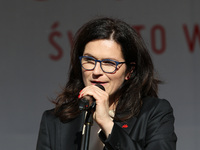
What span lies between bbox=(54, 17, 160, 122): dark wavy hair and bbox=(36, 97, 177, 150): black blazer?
0.05 meters

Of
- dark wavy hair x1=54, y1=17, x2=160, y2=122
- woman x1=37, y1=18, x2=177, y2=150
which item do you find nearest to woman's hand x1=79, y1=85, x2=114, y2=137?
woman x1=37, y1=18, x2=177, y2=150

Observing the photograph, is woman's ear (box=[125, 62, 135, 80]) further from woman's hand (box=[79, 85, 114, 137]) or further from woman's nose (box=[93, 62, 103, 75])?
woman's hand (box=[79, 85, 114, 137])

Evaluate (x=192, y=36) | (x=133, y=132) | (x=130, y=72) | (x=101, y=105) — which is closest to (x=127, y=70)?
(x=130, y=72)

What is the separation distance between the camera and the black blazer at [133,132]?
203 cm

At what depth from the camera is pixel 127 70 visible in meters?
2.38

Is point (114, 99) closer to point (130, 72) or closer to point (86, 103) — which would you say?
point (130, 72)

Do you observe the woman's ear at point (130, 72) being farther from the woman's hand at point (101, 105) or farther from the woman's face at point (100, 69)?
the woman's hand at point (101, 105)

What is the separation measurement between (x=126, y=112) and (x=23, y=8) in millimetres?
2262

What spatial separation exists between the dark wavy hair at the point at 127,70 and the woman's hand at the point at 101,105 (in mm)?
328

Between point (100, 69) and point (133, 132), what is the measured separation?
16.3 inches

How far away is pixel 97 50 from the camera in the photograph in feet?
7.25

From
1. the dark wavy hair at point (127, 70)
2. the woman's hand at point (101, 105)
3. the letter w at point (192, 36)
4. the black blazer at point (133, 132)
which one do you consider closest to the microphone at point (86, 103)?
the woman's hand at point (101, 105)

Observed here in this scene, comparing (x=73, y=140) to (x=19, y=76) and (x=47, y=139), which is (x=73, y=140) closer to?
(x=47, y=139)

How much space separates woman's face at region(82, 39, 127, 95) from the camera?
7.13ft
